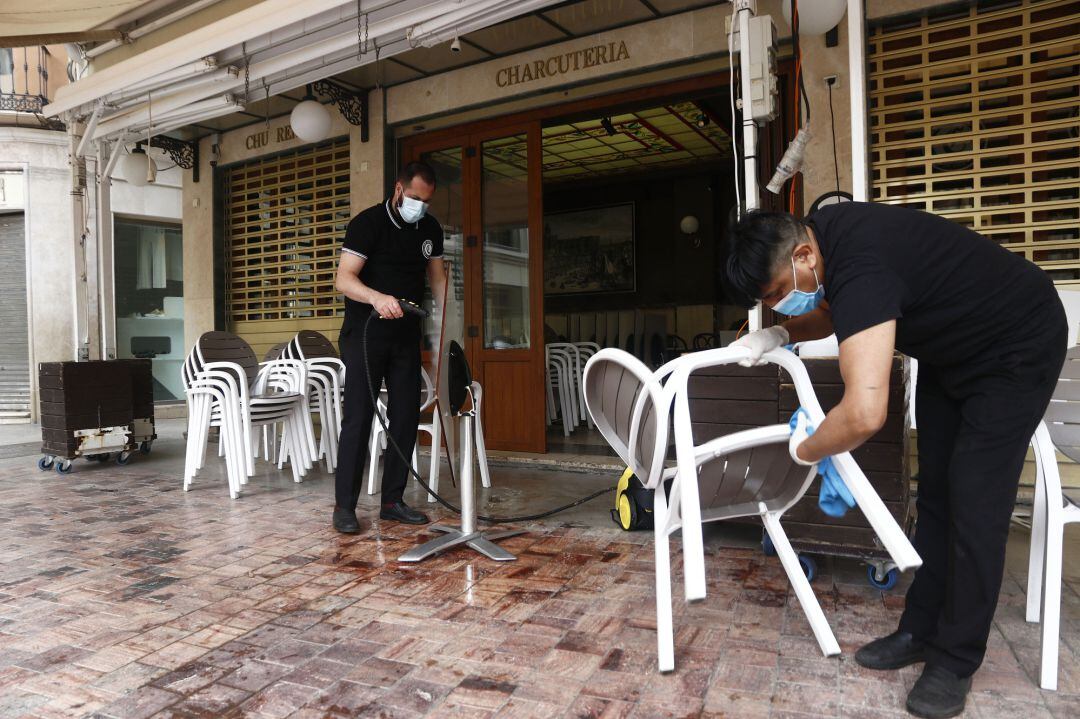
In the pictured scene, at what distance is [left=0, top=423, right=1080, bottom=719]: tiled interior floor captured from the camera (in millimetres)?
1815

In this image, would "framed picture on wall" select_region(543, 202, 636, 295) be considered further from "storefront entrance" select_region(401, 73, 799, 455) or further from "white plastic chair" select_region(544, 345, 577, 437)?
"white plastic chair" select_region(544, 345, 577, 437)

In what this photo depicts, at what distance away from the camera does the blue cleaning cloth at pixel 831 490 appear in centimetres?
183

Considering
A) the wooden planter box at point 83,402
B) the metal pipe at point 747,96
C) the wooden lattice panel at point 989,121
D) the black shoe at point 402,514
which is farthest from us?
the wooden planter box at point 83,402

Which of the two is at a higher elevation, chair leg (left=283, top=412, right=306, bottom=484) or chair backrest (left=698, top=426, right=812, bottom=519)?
chair backrest (left=698, top=426, right=812, bottom=519)

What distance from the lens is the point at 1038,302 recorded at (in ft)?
5.76

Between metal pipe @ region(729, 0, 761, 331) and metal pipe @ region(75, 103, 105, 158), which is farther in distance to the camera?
metal pipe @ region(75, 103, 105, 158)

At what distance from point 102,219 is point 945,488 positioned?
6900mm

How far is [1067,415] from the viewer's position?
2160 mm

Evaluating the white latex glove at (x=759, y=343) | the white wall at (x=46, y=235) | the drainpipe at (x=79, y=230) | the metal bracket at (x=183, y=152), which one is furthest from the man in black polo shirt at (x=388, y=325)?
the white wall at (x=46, y=235)

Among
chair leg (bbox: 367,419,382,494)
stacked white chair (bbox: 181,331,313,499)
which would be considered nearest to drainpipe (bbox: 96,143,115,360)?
stacked white chair (bbox: 181,331,313,499)

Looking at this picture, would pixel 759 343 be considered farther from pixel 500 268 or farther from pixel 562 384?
pixel 562 384

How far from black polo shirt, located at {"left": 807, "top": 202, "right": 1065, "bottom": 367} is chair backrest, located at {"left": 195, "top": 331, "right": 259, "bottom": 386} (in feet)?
14.2

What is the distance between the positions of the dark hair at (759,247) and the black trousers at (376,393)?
7.09 ft

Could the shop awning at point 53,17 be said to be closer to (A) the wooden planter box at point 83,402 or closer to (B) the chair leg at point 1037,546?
(A) the wooden planter box at point 83,402
